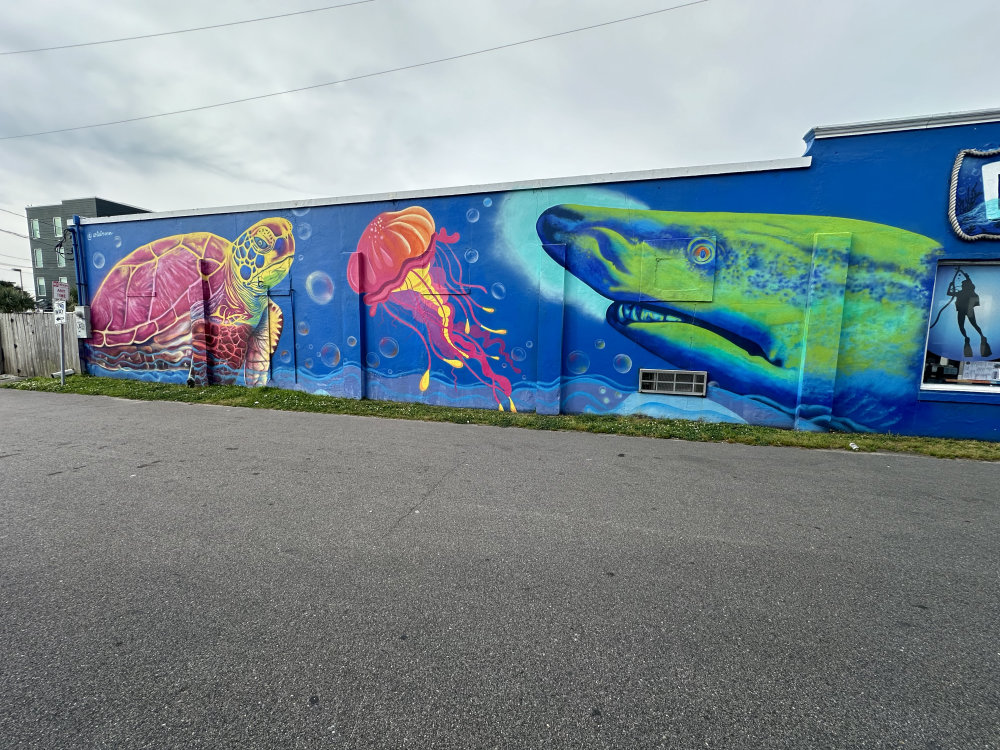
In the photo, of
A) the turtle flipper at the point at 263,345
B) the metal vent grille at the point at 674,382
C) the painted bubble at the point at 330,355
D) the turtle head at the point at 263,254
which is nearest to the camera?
the metal vent grille at the point at 674,382

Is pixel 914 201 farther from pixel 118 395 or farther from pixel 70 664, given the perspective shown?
pixel 118 395

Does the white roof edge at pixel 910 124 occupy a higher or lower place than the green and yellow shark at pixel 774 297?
higher

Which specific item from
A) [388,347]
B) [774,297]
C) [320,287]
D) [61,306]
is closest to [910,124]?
[774,297]

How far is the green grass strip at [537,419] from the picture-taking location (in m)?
6.68

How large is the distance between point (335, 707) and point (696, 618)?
2.02 m

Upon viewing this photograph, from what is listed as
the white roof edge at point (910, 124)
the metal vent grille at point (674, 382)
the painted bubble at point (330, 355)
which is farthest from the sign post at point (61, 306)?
the white roof edge at point (910, 124)

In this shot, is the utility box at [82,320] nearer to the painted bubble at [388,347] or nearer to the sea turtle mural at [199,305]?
the sea turtle mural at [199,305]

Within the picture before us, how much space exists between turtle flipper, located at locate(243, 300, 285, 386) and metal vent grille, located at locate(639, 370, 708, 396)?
847 centimetres

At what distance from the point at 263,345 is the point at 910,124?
13.4 m

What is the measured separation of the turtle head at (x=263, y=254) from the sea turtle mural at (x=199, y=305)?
0.9 inches

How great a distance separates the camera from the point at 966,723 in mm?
1918

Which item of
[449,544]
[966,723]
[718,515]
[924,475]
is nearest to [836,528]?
[718,515]

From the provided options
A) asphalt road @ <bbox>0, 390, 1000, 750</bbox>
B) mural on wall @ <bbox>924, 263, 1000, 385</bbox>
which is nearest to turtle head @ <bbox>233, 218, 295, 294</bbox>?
asphalt road @ <bbox>0, 390, 1000, 750</bbox>

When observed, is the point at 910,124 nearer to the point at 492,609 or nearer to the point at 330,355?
the point at 492,609
